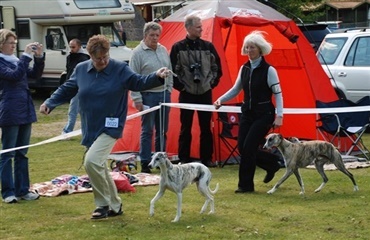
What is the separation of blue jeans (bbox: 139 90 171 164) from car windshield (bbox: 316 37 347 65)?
4941mm

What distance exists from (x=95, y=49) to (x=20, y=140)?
163 cm

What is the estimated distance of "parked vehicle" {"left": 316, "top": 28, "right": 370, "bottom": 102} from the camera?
1412 centimetres

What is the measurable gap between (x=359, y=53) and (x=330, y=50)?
26.5 inches

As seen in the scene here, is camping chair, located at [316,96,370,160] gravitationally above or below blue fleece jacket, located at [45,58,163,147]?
below

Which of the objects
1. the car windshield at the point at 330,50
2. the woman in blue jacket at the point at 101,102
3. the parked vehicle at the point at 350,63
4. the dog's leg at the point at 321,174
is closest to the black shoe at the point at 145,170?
the dog's leg at the point at 321,174

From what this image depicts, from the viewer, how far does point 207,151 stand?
11023 mm

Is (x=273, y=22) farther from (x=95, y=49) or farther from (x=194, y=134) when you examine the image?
(x=95, y=49)

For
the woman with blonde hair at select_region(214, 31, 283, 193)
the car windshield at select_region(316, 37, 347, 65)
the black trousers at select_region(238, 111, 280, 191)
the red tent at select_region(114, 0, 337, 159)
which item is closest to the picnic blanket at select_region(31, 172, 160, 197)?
the black trousers at select_region(238, 111, 280, 191)

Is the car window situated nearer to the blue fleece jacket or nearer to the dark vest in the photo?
the dark vest

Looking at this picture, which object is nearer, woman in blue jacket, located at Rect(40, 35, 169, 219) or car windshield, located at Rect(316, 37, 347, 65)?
woman in blue jacket, located at Rect(40, 35, 169, 219)

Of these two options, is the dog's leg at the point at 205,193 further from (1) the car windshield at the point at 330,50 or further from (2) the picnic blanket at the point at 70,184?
(1) the car windshield at the point at 330,50

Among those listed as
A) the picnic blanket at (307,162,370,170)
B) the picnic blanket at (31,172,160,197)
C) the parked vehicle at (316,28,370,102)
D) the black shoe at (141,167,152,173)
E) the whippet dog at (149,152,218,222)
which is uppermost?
the parked vehicle at (316,28,370,102)

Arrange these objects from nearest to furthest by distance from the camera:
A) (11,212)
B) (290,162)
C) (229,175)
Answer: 1. (11,212)
2. (290,162)
3. (229,175)

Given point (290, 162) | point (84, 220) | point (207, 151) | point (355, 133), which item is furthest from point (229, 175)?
point (84, 220)
